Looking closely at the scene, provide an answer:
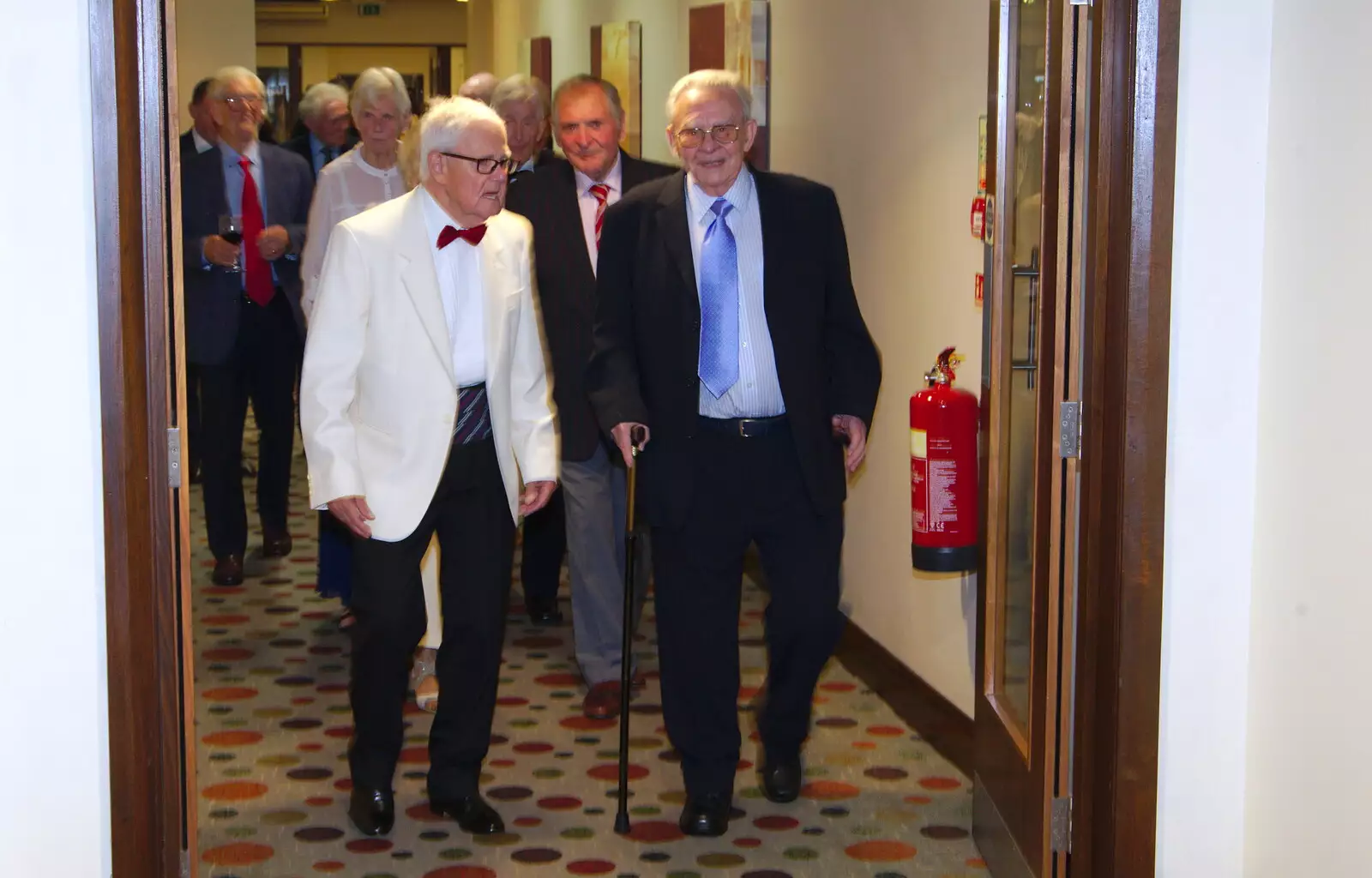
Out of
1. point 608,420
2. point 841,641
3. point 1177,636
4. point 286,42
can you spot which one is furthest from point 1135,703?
point 286,42

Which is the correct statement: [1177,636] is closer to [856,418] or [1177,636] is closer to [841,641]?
[856,418]

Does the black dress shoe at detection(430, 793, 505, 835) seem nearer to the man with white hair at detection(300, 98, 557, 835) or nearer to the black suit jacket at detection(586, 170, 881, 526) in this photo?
the man with white hair at detection(300, 98, 557, 835)

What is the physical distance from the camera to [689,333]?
154 inches

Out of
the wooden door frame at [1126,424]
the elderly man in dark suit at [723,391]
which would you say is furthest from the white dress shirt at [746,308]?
the wooden door frame at [1126,424]

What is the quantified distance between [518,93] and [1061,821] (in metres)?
3.41

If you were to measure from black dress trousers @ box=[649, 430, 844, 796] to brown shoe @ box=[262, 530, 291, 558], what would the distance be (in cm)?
368

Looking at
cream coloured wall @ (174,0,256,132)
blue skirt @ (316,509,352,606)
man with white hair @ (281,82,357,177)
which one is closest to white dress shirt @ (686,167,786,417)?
blue skirt @ (316,509,352,606)

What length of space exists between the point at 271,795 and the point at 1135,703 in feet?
7.75

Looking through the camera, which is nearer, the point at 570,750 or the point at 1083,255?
the point at 1083,255

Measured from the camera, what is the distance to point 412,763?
458 centimetres

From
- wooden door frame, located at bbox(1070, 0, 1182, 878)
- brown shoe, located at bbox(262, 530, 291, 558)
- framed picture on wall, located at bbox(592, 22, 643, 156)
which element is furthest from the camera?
framed picture on wall, located at bbox(592, 22, 643, 156)

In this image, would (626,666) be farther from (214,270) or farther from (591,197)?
(214,270)

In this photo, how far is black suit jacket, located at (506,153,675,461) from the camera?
4.95 m

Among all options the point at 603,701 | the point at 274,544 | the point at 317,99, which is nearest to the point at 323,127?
the point at 317,99
